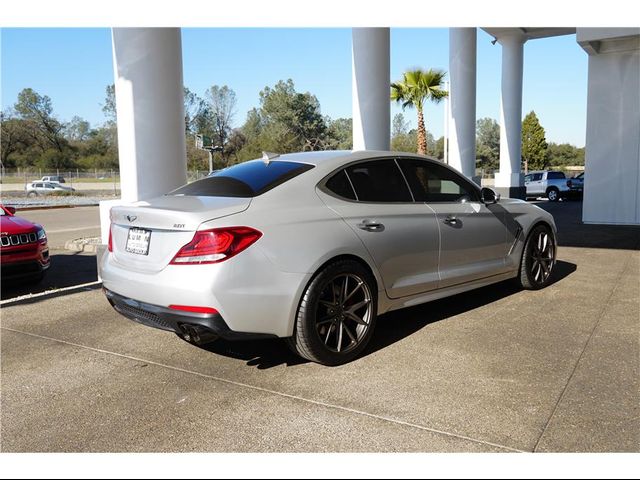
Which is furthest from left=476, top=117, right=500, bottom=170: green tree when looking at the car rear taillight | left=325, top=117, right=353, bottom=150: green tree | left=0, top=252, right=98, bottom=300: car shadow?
the car rear taillight

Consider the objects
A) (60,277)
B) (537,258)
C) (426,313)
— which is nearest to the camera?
(426,313)

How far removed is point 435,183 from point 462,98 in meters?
14.3

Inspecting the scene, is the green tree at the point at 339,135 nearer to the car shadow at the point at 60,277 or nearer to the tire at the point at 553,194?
the tire at the point at 553,194

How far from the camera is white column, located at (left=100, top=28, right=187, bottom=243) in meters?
6.50

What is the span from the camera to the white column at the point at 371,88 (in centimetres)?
1016

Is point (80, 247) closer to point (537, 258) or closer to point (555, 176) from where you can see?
point (537, 258)

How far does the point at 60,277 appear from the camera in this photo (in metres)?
7.75

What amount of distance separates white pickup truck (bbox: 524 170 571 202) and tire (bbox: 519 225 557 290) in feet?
72.3

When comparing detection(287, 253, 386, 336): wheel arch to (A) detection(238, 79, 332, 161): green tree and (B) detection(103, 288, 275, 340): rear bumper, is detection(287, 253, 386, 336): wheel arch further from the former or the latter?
(A) detection(238, 79, 332, 161): green tree

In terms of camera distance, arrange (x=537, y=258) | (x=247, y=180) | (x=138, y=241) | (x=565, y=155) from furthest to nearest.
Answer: (x=565, y=155)
(x=537, y=258)
(x=247, y=180)
(x=138, y=241)

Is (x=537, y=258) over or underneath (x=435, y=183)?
underneath

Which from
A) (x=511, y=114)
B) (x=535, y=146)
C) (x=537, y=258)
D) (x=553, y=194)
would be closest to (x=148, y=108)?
(x=537, y=258)

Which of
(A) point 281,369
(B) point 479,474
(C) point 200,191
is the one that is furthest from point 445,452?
(C) point 200,191

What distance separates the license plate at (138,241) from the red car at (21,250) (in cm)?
324
